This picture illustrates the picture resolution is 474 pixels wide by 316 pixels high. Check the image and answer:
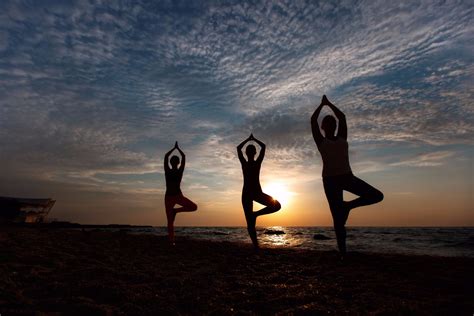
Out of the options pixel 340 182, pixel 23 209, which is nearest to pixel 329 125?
pixel 340 182

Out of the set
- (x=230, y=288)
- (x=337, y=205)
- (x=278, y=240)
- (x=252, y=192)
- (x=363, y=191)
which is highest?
(x=252, y=192)

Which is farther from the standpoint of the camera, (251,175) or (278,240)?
(278,240)

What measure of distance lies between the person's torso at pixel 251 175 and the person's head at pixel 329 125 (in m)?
2.24

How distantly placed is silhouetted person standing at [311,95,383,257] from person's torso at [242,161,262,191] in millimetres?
2171

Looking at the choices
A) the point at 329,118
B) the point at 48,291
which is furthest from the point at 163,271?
the point at 329,118

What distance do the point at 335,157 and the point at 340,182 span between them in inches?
19.3

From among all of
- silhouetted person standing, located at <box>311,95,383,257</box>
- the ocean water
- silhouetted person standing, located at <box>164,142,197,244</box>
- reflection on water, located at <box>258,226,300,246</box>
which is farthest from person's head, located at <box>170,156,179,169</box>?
reflection on water, located at <box>258,226,300,246</box>

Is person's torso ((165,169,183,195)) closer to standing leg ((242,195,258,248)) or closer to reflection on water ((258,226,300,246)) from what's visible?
standing leg ((242,195,258,248))

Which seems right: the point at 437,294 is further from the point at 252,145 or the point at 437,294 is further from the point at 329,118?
the point at 252,145

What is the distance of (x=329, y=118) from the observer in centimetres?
605

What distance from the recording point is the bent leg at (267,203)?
750cm

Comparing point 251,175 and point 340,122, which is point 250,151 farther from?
point 340,122

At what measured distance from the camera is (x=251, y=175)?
765 centimetres

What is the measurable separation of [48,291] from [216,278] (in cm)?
220
